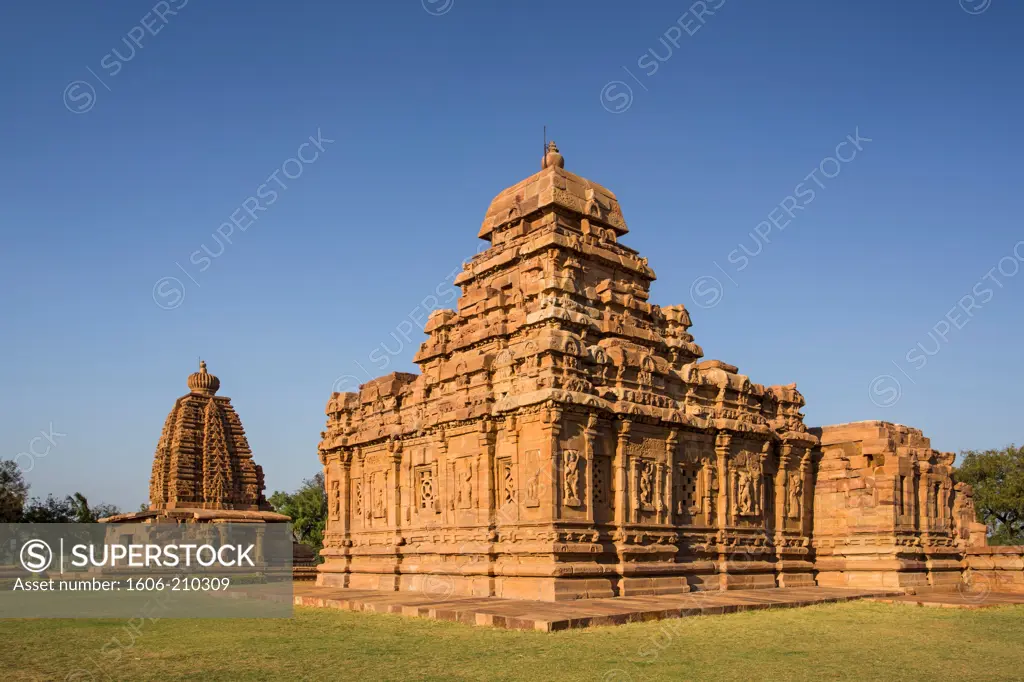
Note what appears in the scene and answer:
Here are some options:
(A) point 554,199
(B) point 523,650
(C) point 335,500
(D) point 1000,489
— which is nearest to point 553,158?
(A) point 554,199

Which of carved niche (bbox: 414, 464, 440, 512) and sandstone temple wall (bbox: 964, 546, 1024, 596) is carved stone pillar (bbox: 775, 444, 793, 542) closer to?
sandstone temple wall (bbox: 964, 546, 1024, 596)

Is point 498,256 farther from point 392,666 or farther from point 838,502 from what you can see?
point 392,666

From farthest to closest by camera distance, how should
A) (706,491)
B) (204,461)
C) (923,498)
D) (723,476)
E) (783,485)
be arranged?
(204,461), (923,498), (783,485), (723,476), (706,491)

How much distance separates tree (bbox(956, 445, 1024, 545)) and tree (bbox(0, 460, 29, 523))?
5667 centimetres

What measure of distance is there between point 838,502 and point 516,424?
1133 cm

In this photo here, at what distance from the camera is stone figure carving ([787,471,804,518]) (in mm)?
24469

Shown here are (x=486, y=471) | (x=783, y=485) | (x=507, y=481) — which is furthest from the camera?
(x=783, y=485)

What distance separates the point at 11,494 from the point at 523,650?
53.6 metres

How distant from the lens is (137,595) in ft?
82.6

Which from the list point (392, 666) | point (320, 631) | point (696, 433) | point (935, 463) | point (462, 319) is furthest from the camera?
point (935, 463)

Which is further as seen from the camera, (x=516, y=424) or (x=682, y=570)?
(x=682, y=570)

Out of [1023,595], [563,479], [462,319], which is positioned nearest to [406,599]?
[563,479]

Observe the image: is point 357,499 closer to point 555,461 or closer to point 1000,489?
point 555,461

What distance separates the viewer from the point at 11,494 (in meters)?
54.2
